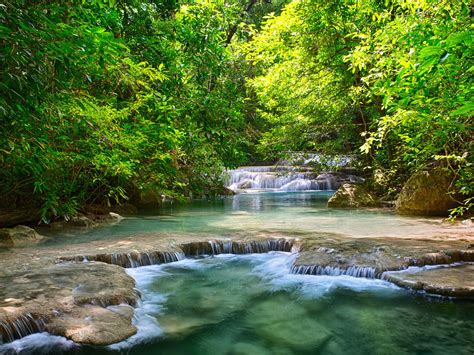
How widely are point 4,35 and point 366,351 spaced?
164 inches

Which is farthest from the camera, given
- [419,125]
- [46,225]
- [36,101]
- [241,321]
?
[46,225]

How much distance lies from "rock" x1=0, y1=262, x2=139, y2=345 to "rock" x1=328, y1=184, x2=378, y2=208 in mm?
10261

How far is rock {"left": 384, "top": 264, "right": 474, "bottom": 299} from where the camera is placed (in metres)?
5.26

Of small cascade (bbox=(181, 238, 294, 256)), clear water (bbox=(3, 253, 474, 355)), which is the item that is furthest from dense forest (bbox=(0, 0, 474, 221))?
clear water (bbox=(3, 253, 474, 355))

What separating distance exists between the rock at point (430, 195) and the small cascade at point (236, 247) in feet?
19.5

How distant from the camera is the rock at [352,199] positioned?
14547 millimetres

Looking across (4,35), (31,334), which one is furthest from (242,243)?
(4,35)

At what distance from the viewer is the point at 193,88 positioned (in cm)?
796

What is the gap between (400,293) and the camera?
555 cm

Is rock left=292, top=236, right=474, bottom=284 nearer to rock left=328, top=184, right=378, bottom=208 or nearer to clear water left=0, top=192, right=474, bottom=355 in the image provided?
clear water left=0, top=192, right=474, bottom=355

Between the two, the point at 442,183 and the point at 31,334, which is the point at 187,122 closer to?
the point at 31,334

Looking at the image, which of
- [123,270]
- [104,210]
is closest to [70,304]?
[123,270]

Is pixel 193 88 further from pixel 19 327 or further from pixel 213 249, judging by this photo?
pixel 19 327

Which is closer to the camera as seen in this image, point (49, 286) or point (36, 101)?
point (36, 101)
